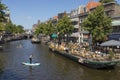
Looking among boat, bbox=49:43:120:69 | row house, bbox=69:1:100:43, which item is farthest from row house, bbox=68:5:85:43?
boat, bbox=49:43:120:69

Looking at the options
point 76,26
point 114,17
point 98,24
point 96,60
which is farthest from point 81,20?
point 96,60

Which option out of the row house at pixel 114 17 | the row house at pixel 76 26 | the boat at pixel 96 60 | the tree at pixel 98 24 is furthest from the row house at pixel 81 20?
the boat at pixel 96 60

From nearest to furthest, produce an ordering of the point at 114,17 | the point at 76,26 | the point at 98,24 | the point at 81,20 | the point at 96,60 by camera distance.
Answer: the point at 96,60 → the point at 98,24 → the point at 114,17 → the point at 81,20 → the point at 76,26

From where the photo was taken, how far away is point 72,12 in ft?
418

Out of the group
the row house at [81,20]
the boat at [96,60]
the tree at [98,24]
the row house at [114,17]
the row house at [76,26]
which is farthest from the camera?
the row house at [76,26]

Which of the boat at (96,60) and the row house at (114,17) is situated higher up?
the row house at (114,17)

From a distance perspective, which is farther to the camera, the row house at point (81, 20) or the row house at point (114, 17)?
the row house at point (81, 20)

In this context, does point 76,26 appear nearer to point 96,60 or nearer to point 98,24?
point 98,24

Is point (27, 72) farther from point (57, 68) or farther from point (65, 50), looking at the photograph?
point (65, 50)

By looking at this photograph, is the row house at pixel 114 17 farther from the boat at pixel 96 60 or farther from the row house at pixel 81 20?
the row house at pixel 81 20

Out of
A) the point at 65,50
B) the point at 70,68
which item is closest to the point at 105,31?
the point at 65,50

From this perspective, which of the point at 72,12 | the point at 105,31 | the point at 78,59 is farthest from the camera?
the point at 72,12

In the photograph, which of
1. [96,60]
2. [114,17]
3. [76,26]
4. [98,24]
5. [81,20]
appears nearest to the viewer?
[96,60]

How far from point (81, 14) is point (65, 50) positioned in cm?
3977
